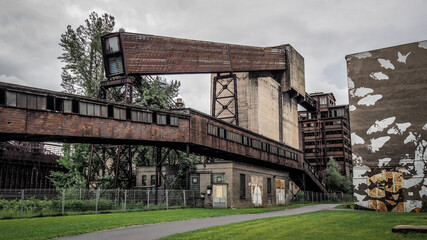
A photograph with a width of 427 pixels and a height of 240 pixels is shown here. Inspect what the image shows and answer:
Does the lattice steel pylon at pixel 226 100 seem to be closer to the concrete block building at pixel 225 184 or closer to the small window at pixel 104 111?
the concrete block building at pixel 225 184

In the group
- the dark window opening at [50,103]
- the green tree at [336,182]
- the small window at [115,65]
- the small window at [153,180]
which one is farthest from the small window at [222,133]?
the green tree at [336,182]

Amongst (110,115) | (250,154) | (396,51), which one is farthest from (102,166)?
(396,51)

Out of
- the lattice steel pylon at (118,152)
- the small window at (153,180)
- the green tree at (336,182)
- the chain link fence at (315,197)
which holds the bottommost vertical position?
the chain link fence at (315,197)

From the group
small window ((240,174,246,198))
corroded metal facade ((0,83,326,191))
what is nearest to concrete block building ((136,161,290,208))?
small window ((240,174,246,198))

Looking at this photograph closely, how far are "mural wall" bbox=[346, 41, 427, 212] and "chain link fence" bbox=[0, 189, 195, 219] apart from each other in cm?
1299

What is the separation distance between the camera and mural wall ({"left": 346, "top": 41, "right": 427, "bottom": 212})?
86.3ft

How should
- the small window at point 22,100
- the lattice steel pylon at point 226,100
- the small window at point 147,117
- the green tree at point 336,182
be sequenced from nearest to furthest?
1. the small window at point 22,100
2. the small window at point 147,117
3. the lattice steel pylon at point 226,100
4. the green tree at point 336,182

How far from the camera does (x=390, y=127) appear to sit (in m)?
27.4

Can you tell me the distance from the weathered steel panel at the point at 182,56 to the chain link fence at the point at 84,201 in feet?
37.3

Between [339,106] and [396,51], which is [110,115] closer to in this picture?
[396,51]

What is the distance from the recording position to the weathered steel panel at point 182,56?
31.9 metres

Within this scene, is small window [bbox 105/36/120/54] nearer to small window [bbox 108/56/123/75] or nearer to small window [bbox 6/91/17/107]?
small window [bbox 108/56/123/75]

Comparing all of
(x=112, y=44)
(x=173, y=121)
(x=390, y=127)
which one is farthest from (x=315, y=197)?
(x=112, y=44)

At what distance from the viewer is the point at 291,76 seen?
175ft
